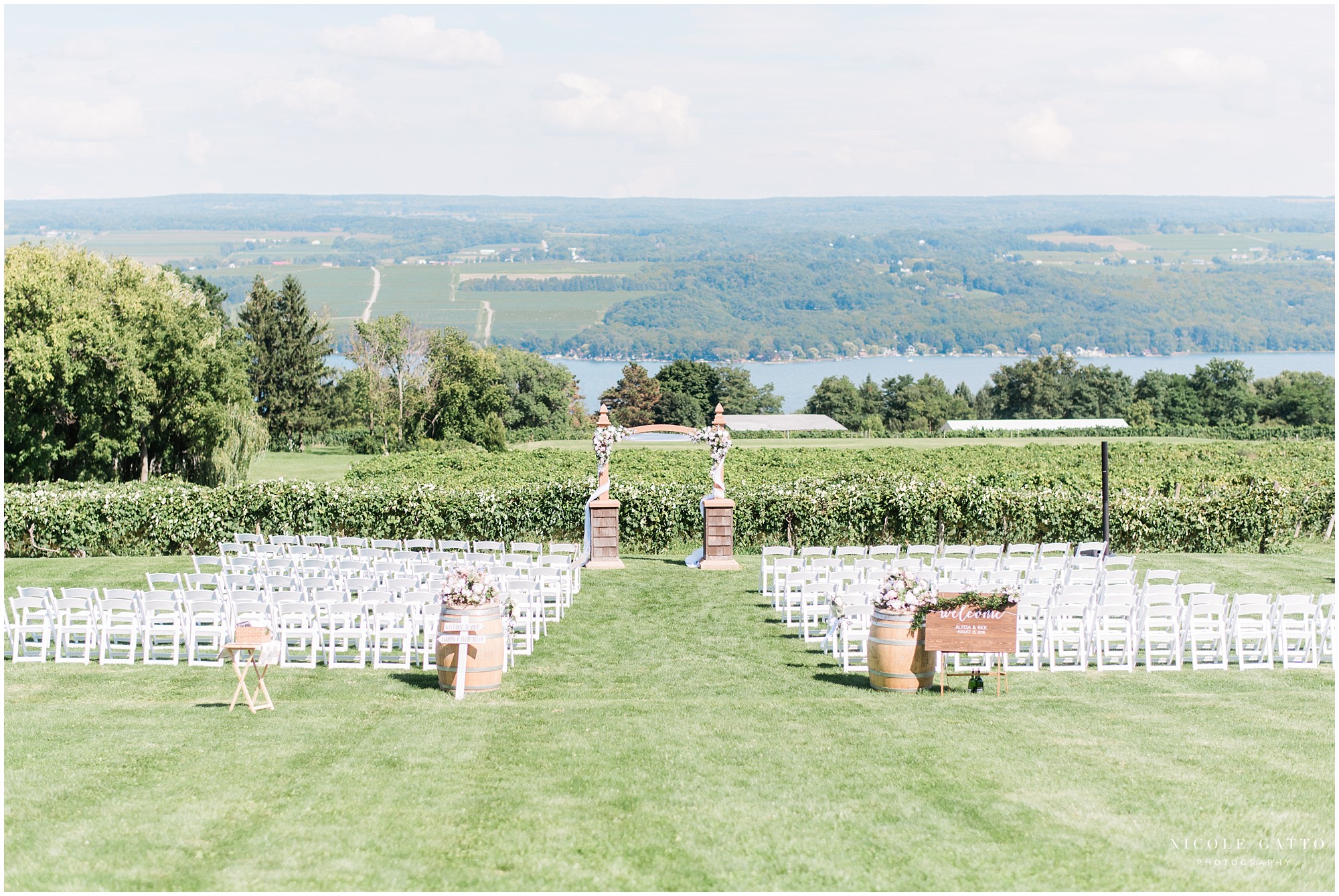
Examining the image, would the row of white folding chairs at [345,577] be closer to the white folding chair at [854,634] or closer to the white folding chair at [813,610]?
the white folding chair at [813,610]

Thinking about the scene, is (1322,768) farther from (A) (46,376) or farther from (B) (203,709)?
(A) (46,376)

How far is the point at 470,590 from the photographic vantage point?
1285 cm

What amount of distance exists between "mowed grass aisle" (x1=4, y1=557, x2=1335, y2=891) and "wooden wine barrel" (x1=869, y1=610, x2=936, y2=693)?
287 millimetres

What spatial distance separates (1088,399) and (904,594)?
12243cm

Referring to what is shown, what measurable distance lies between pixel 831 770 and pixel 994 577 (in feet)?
27.5

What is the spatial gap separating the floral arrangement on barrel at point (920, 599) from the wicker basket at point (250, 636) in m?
5.87

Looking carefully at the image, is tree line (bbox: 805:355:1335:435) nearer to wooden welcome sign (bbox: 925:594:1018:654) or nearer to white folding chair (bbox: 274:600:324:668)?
white folding chair (bbox: 274:600:324:668)

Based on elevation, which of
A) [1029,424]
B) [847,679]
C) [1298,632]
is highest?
[1298,632]

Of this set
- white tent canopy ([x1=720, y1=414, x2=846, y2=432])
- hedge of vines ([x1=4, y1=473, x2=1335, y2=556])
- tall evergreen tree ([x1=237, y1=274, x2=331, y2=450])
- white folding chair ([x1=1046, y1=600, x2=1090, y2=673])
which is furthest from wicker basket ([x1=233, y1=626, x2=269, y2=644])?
white tent canopy ([x1=720, y1=414, x2=846, y2=432])

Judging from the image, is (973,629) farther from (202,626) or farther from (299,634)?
(202,626)

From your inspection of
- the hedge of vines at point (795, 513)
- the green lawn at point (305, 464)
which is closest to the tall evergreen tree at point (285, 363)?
the green lawn at point (305, 464)

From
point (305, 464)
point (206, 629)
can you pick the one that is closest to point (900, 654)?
point (206, 629)

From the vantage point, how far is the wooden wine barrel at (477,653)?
12.7m

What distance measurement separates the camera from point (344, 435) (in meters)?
89.4
